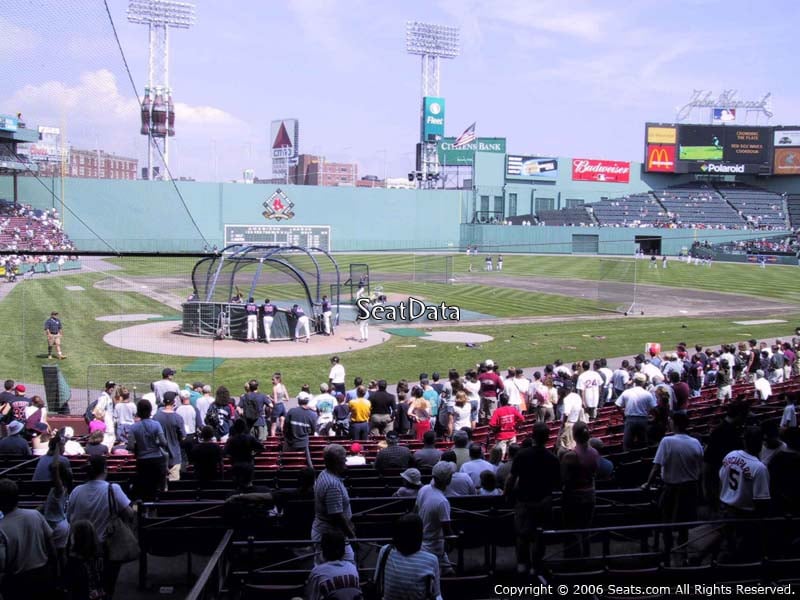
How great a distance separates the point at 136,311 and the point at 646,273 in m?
42.5

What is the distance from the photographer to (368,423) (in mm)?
13547

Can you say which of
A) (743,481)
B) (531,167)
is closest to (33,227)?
(743,481)

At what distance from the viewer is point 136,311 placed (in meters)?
28.5

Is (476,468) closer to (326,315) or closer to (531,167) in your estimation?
(326,315)

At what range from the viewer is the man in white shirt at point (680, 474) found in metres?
7.97

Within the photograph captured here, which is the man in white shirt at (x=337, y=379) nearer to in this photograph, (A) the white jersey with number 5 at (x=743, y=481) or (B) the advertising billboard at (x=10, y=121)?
(B) the advertising billboard at (x=10, y=121)

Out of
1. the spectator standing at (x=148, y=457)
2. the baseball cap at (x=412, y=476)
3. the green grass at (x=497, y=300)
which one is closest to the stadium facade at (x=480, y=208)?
the green grass at (x=497, y=300)

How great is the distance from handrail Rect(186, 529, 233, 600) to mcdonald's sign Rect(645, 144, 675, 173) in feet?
317

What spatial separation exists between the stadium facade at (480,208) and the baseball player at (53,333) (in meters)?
39.0

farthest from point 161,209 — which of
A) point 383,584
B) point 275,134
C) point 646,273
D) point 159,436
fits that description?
point 275,134

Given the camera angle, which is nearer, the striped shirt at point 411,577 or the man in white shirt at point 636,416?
the striped shirt at point 411,577

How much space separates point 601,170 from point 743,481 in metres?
93.0

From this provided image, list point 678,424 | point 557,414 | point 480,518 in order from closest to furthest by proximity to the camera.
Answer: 1. point 480,518
2. point 678,424
3. point 557,414

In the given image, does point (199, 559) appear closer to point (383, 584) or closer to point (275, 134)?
point (383, 584)
